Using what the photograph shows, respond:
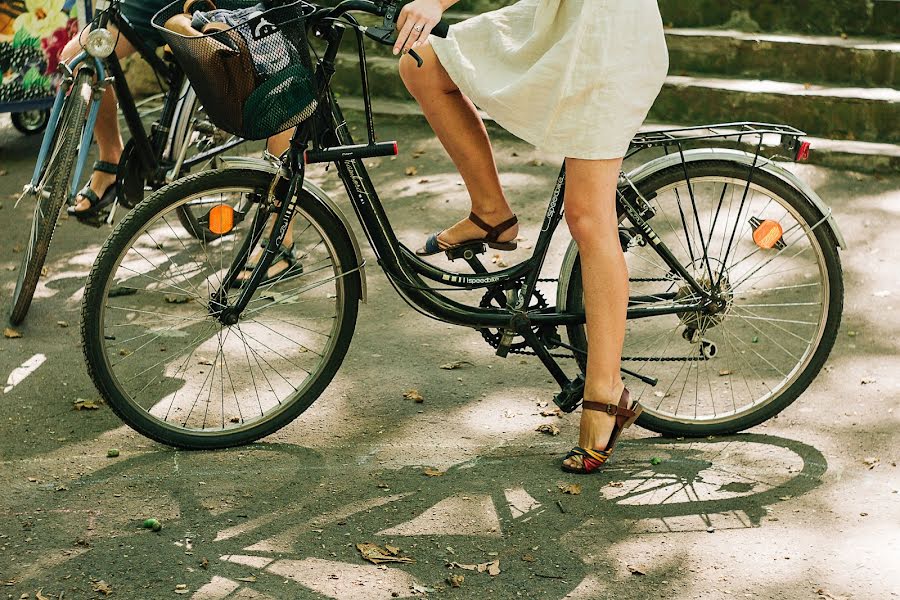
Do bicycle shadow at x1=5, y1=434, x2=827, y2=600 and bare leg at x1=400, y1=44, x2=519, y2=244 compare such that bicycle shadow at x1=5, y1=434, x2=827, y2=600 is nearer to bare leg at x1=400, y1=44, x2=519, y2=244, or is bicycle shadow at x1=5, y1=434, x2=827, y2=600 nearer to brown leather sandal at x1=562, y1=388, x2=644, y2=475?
brown leather sandal at x1=562, y1=388, x2=644, y2=475

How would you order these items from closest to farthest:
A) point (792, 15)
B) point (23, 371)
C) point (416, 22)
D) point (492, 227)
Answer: point (416, 22) < point (492, 227) < point (23, 371) < point (792, 15)

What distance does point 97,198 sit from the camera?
5410 mm

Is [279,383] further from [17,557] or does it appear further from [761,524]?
[761,524]

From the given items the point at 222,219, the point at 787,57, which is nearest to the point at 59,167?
the point at 222,219

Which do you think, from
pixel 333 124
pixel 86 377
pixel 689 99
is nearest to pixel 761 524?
pixel 333 124

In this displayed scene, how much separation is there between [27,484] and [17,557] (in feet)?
1.55

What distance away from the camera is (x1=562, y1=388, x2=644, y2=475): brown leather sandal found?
155 inches

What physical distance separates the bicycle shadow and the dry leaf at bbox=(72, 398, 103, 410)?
498 millimetres

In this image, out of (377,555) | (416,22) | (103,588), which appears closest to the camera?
(103,588)

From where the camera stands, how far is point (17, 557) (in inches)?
136

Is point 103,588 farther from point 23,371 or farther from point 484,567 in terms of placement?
point 23,371

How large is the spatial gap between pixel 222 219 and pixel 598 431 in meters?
1.39

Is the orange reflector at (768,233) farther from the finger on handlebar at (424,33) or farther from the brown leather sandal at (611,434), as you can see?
the finger on handlebar at (424,33)

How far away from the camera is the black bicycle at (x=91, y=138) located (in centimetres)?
494
